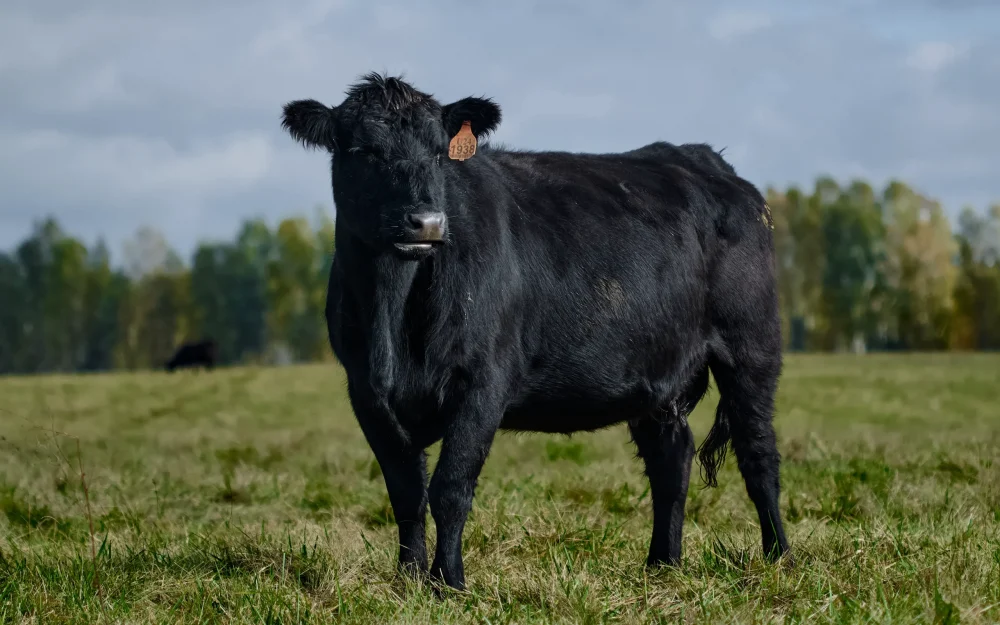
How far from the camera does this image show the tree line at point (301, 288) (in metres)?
68.6

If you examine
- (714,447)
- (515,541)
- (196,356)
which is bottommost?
(196,356)

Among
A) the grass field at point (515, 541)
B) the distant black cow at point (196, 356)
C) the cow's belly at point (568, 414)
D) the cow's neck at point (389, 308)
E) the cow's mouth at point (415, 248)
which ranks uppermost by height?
the cow's mouth at point (415, 248)

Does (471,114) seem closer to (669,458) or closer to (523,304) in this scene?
(523,304)

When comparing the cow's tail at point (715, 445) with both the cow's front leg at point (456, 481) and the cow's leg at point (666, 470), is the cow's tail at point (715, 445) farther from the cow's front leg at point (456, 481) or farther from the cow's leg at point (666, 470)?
the cow's front leg at point (456, 481)

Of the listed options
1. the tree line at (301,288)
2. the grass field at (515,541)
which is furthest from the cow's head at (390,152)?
the tree line at (301,288)

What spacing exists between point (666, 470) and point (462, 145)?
8.13ft

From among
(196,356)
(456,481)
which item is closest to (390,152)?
(456,481)

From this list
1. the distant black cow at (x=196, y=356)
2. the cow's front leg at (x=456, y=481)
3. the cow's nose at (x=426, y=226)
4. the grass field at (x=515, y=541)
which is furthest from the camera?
the distant black cow at (x=196, y=356)

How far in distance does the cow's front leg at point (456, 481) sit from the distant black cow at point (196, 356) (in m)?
48.4

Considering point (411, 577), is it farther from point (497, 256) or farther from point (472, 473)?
point (497, 256)

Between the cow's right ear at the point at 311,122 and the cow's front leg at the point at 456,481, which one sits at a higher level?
the cow's right ear at the point at 311,122

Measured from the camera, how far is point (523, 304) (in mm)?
5797

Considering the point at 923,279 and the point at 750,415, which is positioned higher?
the point at 923,279

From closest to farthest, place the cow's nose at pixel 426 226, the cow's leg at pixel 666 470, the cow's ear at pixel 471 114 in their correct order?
the cow's nose at pixel 426 226 → the cow's ear at pixel 471 114 → the cow's leg at pixel 666 470
